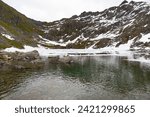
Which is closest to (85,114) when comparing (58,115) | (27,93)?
(58,115)

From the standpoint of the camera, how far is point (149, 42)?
15538 centimetres

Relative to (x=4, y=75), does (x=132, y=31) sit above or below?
above

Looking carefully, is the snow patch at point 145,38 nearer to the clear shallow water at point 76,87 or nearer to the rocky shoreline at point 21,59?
the rocky shoreline at point 21,59

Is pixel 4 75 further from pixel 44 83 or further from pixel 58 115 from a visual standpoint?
pixel 58 115

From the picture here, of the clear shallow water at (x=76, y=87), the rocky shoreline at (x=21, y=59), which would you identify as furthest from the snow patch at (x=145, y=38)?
the clear shallow water at (x=76, y=87)

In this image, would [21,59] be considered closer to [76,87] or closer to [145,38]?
→ [76,87]

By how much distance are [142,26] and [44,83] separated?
16141cm

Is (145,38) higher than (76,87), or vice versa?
(145,38)

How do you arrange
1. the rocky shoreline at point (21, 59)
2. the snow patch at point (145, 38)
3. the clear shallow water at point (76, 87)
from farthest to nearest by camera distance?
the snow patch at point (145, 38) → the rocky shoreline at point (21, 59) → the clear shallow water at point (76, 87)

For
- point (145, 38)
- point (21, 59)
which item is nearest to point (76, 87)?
point (21, 59)

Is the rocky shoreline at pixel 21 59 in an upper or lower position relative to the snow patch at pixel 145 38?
lower

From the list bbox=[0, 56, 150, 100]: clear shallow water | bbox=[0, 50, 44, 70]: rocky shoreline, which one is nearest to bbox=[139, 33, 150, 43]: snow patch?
bbox=[0, 50, 44, 70]: rocky shoreline

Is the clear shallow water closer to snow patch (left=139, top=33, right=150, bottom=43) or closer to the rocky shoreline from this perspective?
the rocky shoreline

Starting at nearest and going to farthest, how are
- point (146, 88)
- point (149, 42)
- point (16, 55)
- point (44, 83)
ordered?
point (146, 88)
point (44, 83)
point (16, 55)
point (149, 42)
